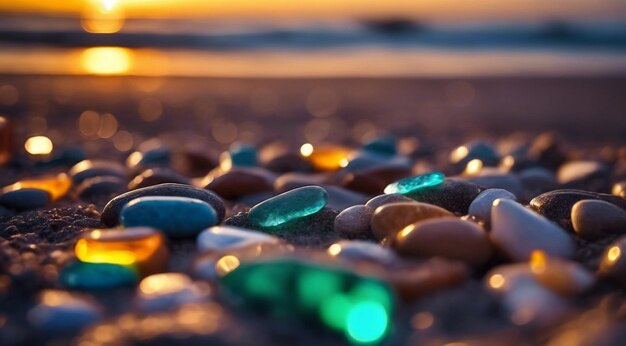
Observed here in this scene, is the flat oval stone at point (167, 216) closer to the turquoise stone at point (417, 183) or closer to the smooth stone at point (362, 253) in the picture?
the smooth stone at point (362, 253)

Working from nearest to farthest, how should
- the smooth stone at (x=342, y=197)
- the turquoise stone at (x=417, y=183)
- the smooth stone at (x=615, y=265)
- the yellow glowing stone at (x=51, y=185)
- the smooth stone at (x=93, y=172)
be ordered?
1. the smooth stone at (x=615, y=265)
2. the turquoise stone at (x=417, y=183)
3. the smooth stone at (x=342, y=197)
4. the yellow glowing stone at (x=51, y=185)
5. the smooth stone at (x=93, y=172)

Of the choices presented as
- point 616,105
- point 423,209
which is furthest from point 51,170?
point 616,105

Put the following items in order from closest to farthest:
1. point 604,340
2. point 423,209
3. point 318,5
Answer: point 604,340 < point 423,209 < point 318,5

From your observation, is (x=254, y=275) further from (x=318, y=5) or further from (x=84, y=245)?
(x=318, y=5)

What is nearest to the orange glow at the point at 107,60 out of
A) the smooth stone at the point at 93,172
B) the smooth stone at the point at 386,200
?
the smooth stone at the point at 93,172

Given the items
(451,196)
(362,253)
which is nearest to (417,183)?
(451,196)

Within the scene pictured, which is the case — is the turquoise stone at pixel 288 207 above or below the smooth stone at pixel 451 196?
below

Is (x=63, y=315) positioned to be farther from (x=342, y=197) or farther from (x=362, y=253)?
(x=342, y=197)
